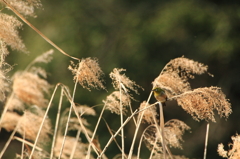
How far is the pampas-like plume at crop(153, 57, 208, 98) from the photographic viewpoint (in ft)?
8.30

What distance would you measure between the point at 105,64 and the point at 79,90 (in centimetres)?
81

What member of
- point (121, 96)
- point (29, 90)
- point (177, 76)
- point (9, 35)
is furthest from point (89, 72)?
point (29, 90)

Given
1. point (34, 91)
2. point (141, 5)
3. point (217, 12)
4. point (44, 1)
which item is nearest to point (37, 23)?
point (44, 1)

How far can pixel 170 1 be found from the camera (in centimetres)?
1032

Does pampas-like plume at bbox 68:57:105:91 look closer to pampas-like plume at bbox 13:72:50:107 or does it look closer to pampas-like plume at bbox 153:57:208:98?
pampas-like plume at bbox 153:57:208:98

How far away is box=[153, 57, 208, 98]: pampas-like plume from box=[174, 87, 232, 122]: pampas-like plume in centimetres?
23

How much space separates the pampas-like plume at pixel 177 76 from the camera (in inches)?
99.6

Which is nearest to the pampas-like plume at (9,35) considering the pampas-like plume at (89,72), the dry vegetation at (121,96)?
the dry vegetation at (121,96)

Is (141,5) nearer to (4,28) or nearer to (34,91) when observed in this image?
(34,91)

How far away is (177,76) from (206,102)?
402 millimetres

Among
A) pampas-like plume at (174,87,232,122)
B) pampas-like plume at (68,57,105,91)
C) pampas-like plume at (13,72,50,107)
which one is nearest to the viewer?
pampas-like plume at (174,87,232,122)

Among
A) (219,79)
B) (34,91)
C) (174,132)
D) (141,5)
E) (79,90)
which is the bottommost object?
(174,132)

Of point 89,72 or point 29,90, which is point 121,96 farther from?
point 29,90

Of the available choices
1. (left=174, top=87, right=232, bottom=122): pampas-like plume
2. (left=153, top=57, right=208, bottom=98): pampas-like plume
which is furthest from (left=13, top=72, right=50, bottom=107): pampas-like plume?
(left=174, top=87, right=232, bottom=122): pampas-like plume
